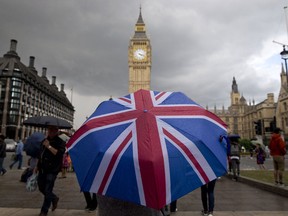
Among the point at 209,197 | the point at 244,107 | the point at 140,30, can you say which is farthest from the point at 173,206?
the point at 244,107

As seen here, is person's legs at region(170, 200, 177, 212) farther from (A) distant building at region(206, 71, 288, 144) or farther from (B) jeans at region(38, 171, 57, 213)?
(A) distant building at region(206, 71, 288, 144)

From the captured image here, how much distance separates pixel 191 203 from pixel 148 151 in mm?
6053

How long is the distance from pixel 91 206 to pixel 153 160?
4.81 m

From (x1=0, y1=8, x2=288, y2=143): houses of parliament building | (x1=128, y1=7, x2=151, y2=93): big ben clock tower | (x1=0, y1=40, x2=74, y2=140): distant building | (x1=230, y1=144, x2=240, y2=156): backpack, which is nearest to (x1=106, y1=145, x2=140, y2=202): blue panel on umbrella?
(x1=230, y1=144, x2=240, y2=156): backpack

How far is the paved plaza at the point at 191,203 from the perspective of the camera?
6080 millimetres

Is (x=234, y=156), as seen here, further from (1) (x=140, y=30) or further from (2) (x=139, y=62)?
(1) (x=140, y=30)

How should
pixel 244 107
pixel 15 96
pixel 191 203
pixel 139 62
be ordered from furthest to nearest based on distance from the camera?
pixel 244 107
pixel 139 62
pixel 15 96
pixel 191 203

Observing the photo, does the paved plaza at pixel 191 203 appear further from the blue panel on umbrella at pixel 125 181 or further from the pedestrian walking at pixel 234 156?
the blue panel on umbrella at pixel 125 181

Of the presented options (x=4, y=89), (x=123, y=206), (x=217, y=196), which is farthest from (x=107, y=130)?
(x=4, y=89)

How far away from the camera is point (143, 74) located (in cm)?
9394

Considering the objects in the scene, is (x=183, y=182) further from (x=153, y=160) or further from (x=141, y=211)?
(x=141, y=211)

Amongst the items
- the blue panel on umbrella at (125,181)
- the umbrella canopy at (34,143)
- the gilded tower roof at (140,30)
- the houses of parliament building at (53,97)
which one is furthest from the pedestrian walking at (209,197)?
the gilded tower roof at (140,30)

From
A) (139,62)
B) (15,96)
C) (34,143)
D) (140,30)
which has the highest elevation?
(140,30)

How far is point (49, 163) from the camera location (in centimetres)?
534
